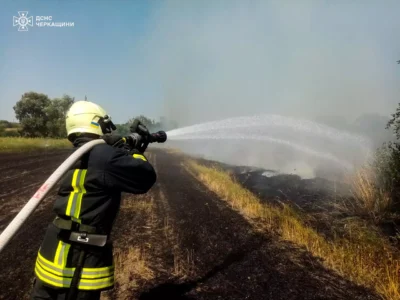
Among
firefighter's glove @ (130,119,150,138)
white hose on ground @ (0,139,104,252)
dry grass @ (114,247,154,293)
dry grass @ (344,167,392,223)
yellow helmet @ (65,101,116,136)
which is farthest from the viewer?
dry grass @ (344,167,392,223)

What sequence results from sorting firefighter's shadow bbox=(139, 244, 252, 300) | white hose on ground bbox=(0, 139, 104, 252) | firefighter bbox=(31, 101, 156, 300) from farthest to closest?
1. firefighter's shadow bbox=(139, 244, 252, 300)
2. firefighter bbox=(31, 101, 156, 300)
3. white hose on ground bbox=(0, 139, 104, 252)

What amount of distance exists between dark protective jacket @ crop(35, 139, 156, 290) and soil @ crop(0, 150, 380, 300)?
1938 mm

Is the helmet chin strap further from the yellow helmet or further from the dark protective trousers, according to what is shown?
the dark protective trousers

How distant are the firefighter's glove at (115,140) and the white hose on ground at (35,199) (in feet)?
0.40

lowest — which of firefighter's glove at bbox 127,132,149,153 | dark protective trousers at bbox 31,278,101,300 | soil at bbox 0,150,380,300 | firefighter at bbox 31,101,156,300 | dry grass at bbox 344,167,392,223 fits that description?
soil at bbox 0,150,380,300

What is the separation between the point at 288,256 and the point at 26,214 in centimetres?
478

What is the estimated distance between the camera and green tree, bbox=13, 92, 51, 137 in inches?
1877

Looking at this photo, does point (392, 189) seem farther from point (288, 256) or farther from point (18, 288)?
point (18, 288)

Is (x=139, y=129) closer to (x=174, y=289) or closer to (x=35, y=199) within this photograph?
(x=35, y=199)

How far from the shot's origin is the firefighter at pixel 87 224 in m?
2.32

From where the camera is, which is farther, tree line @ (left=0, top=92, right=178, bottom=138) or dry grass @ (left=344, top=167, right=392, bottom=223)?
tree line @ (left=0, top=92, right=178, bottom=138)

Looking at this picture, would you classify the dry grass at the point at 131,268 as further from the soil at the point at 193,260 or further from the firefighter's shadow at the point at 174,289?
the firefighter's shadow at the point at 174,289

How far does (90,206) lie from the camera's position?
94.0 inches

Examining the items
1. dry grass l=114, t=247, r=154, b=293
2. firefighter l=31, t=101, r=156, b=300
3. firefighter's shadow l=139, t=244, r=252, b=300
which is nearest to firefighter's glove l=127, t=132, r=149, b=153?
firefighter l=31, t=101, r=156, b=300
